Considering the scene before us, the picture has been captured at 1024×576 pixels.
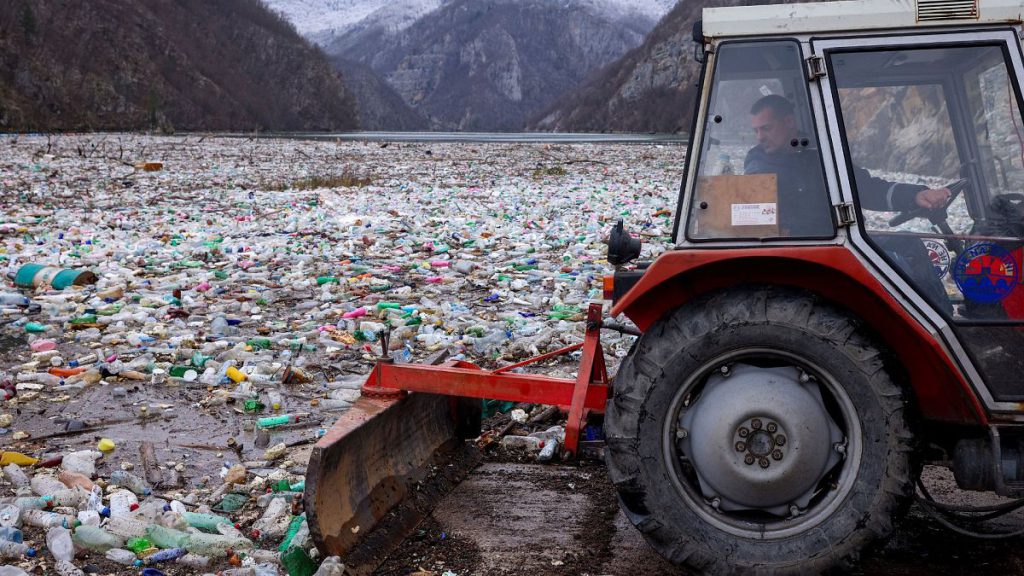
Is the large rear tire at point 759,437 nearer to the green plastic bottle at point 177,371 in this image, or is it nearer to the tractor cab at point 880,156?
the tractor cab at point 880,156

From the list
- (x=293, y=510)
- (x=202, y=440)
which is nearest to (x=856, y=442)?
(x=293, y=510)

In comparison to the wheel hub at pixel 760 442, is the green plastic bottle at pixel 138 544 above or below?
below

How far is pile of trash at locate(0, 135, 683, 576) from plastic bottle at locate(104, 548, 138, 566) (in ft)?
0.03

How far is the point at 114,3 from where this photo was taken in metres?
67.2

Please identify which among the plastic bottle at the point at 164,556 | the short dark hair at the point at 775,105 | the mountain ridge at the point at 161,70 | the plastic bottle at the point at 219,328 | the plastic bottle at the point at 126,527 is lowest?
the plastic bottle at the point at 164,556

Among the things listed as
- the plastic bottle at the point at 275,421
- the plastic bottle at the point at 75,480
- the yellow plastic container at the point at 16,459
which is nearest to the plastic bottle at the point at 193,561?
the plastic bottle at the point at 75,480

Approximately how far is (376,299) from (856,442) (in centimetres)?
515

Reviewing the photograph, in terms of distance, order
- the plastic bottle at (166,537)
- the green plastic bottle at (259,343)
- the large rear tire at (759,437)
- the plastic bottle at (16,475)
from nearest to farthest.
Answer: the large rear tire at (759,437), the plastic bottle at (166,537), the plastic bottle at (16,475), the green plastic bottle at (259,343)

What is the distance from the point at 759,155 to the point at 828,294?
0.50 meters

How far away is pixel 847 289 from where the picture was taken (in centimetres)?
279

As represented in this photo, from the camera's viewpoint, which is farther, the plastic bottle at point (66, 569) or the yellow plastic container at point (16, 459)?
the yellow plastic container at point (16, 459)

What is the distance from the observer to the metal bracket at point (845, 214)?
8.96 ft

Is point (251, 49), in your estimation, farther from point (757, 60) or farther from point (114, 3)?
point (757, 60)

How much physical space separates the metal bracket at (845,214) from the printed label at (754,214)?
190 mm
